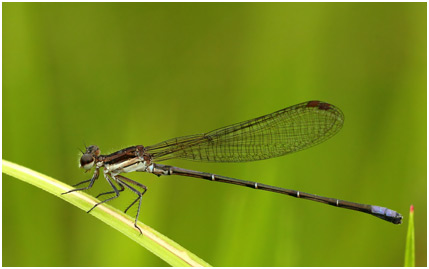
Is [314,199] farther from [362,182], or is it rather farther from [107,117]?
[107,117]

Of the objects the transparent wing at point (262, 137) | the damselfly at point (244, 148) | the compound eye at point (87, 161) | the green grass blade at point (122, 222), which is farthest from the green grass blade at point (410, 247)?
the compound eye at point (87, 161)

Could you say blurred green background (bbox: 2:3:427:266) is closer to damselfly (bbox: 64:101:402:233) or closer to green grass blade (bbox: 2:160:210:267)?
damselfly (bbox: 64:101:402:233)

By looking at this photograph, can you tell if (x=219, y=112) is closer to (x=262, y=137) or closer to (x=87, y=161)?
(x=262, y=137)

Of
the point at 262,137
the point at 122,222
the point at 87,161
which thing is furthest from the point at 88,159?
the point at 262,137

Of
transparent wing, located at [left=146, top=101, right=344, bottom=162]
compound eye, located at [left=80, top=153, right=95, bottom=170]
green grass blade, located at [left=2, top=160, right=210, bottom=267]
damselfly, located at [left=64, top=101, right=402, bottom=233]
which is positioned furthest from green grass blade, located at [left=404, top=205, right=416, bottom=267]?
compound eye, located at [left=80, top=153, right=95, bottom=170]

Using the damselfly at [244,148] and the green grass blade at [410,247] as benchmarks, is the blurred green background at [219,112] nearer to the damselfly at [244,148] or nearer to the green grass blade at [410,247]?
the damselfly at [244,148]
